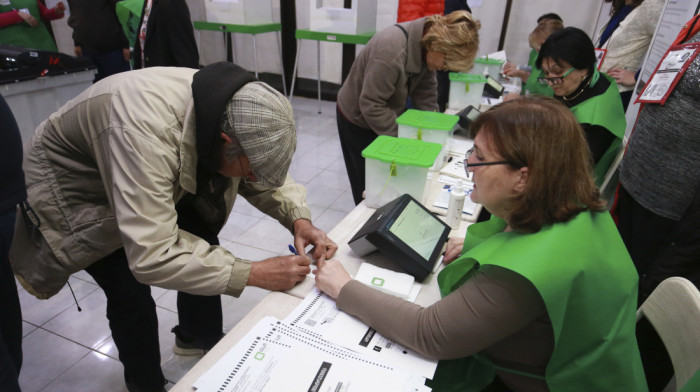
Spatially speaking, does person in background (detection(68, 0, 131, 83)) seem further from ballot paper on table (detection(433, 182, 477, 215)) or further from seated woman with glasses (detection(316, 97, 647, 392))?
seated woman with glasses (detection(316, 97, 647, 392))

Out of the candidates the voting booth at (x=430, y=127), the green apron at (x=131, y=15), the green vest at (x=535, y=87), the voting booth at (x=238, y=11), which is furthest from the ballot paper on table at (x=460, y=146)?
the voting booth at (x=238, y=11)

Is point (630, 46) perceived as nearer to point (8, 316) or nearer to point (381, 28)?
point (381, 28)

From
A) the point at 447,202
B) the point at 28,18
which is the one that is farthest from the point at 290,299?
the point at 28,18

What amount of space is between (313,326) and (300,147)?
342 cm

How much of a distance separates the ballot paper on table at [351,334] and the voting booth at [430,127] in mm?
1063

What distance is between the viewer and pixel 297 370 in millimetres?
837

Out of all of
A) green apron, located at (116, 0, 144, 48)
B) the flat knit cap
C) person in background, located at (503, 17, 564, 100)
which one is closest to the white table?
the flat knit cap

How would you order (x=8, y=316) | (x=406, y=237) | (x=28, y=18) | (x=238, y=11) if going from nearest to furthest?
(x=8, y=316) < (x=406, y=237) < (x=28, y=18) < (x=238, y=11)

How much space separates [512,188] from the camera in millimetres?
895

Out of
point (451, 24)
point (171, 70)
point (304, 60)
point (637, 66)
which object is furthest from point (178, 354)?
point (304, 60)

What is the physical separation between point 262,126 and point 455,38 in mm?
1315

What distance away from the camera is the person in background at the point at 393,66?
1914mm

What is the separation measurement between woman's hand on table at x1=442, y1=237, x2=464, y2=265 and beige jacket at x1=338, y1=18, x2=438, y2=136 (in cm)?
98

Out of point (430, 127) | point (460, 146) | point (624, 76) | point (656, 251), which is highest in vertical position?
point (624, 76)
